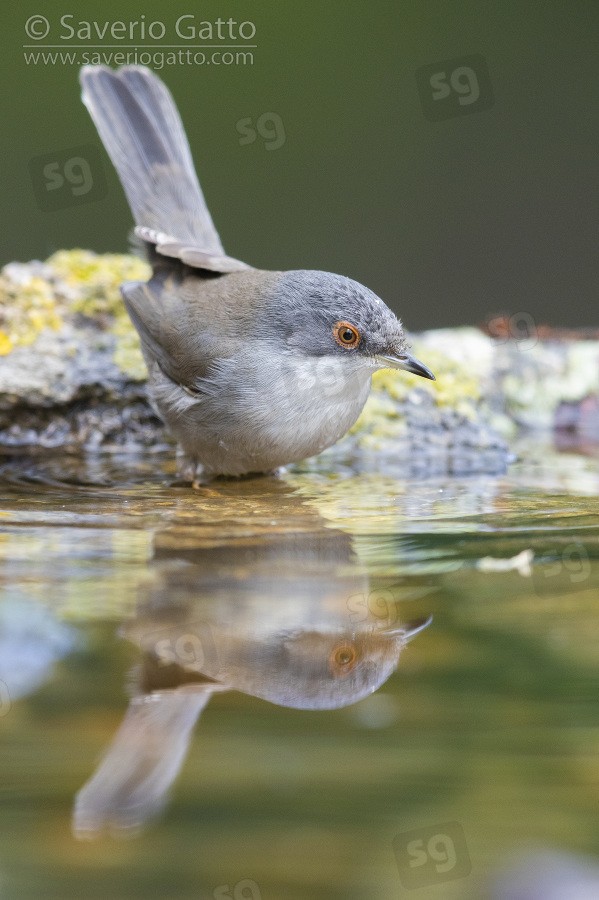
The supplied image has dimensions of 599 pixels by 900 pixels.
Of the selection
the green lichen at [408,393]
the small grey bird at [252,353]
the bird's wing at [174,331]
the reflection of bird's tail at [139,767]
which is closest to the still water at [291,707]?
the reflection of bird's tail at [139,767]

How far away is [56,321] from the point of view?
4.77 metres

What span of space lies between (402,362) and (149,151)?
2076 mm

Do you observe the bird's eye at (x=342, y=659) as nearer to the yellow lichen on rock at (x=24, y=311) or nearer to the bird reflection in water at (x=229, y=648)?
the bird reflection in water at (x=229, y=648)

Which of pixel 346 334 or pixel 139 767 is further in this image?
pixel 346 334

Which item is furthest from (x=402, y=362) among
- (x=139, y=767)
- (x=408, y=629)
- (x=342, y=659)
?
(x=139, y=767)

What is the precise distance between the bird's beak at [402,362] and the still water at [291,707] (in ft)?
2.93

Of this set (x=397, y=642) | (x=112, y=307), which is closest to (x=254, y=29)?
(x=112, y=307)

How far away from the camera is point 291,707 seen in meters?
1.65

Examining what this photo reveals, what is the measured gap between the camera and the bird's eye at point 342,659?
1.80 m

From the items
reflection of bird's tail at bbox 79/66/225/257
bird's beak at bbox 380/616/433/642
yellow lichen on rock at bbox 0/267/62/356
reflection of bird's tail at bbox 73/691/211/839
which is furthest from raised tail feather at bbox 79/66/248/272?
reflection of bird's tail at bbox 73/691/211/839

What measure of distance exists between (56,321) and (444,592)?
3175mm

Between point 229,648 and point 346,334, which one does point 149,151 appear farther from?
point 229,648

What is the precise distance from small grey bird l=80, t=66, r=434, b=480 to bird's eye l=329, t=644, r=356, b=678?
1.77 m

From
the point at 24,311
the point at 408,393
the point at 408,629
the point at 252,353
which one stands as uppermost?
the point at 24,311
